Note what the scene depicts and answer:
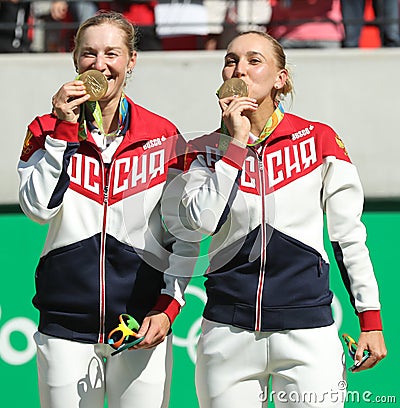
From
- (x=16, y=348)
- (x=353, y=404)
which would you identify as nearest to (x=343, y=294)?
(x=353, y=404)

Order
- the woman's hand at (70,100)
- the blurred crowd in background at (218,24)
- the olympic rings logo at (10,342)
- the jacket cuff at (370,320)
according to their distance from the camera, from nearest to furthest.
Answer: the woman's hand at (70,100) < the jacket cuff at (370,320) < the olympic rings logo at (10,342) < the blurred crowd in background at (218,24)

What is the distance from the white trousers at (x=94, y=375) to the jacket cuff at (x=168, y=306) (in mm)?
117

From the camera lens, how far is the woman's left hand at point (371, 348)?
307 centimetres

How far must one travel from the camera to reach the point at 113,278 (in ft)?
10.00

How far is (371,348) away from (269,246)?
0.48 m

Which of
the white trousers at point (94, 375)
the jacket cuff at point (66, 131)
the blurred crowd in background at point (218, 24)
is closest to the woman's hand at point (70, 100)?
the jacket cuff at point (66, 131)

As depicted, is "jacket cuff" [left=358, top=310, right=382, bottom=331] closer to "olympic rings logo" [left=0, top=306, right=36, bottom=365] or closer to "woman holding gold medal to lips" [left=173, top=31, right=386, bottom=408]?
"woman holding gold medal to lips" [left=173, top=31, right=386, bottom=408]

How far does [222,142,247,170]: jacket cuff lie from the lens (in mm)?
2967

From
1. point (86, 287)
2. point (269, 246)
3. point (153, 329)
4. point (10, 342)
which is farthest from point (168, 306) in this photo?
point (10, 342)

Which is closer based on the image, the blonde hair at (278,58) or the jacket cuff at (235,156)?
the jacket cuff at (235,156)

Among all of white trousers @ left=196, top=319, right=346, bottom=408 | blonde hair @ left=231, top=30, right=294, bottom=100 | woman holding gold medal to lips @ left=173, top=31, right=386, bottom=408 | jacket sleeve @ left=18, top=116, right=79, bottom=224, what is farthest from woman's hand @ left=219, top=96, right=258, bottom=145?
white trousers @ left=196, top=319, right=346, bottom=408

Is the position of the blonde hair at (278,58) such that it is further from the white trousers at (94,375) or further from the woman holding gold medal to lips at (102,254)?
the white trousers at (94,375)

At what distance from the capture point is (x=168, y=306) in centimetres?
307

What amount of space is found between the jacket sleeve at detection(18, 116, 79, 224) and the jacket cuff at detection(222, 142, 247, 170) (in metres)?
0.47
